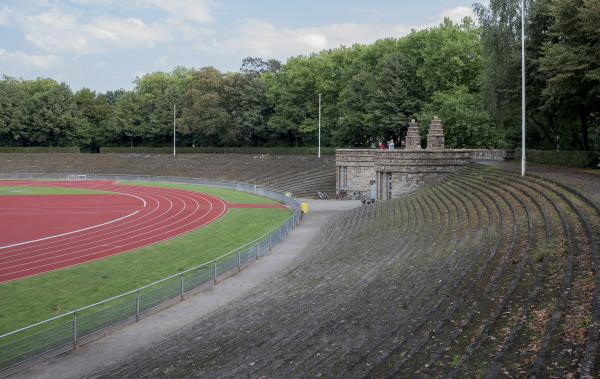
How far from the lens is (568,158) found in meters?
32.7

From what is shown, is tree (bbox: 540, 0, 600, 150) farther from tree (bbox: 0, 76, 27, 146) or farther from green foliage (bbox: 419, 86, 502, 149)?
tree (bbox: 0, 76, 27, 146)

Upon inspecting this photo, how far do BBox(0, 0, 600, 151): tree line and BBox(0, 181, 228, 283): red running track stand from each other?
76.2 ft

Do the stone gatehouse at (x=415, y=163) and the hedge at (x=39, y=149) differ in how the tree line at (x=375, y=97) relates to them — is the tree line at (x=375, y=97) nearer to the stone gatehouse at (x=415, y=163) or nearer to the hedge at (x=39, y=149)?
the stone gatehouse at (x=415, y=163)

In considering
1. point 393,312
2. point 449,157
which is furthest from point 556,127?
point 393,312

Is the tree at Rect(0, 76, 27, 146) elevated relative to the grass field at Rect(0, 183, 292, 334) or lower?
elevated

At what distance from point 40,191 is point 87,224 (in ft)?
89.8

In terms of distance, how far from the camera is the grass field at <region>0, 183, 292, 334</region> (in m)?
18.7

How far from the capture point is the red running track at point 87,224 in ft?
88.0

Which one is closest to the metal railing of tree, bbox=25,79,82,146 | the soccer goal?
the soccer goal

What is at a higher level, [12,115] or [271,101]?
[271,101]

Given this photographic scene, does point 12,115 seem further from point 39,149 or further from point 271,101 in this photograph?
point 271,101

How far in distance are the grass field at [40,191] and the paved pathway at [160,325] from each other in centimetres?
3857

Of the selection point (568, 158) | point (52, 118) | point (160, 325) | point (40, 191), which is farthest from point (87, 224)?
point (52, 118)

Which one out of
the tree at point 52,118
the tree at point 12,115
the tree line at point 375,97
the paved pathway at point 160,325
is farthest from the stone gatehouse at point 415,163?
the tree at point 12,115
